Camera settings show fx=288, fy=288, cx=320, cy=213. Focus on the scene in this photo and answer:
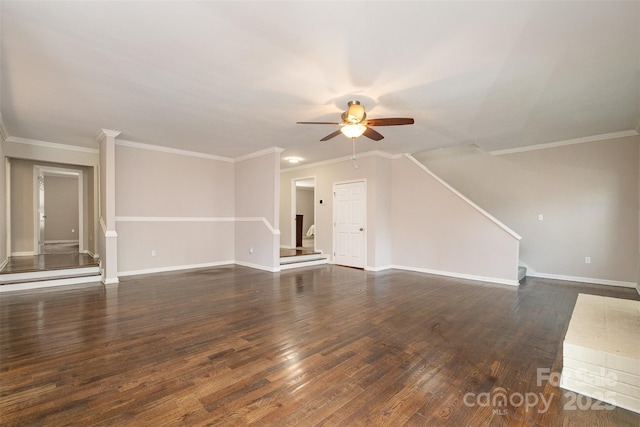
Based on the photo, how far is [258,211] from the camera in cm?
675

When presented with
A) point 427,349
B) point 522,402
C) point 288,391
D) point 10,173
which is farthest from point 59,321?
point 10,173

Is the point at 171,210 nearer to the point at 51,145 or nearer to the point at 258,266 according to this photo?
the point at 258,266

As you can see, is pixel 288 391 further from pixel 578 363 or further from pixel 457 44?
pixel 457 44

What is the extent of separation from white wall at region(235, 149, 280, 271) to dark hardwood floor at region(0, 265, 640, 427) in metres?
1.97

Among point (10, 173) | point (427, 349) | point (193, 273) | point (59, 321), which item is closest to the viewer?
point (427, 349)

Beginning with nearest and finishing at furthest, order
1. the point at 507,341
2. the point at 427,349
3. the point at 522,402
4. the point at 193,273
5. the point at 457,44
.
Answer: the point at 522,402
the point at 457,44
the point at 427,349
the point at 507,341
the point at 193,273

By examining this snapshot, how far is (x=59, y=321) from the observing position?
3.26 meters

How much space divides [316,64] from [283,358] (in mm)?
2735

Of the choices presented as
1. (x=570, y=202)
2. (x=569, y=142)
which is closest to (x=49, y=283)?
(x=570, y=202)

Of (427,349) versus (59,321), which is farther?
(59,321)

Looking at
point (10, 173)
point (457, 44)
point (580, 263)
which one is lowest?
point (580, 263)

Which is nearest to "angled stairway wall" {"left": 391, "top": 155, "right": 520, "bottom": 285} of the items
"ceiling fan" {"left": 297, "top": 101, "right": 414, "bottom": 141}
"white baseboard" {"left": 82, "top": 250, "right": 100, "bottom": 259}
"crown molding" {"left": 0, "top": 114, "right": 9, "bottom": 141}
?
"ceiling fan" {"left": 297, "top": 101, "right": 414, "bottom": 141}

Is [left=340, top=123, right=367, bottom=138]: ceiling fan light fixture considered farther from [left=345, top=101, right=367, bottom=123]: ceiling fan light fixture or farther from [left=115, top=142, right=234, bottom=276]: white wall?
[left=115, top=142, right=234, bottom=276]: white wall

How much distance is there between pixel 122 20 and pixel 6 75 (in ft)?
6.57
